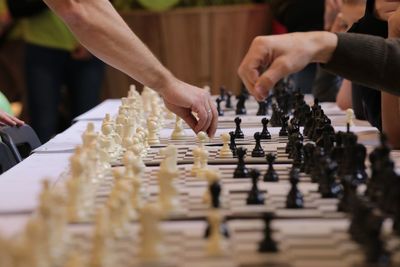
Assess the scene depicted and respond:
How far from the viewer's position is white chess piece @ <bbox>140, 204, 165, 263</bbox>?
1355 millimetres

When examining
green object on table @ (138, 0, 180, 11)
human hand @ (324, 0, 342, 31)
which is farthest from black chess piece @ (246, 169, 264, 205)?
green object on table @ (138, 0, 180, 11)

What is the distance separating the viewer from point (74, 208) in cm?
164

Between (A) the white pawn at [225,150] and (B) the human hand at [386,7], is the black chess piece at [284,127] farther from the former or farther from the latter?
(B) the human hand at [386,7]

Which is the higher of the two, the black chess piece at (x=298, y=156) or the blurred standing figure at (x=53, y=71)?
the blurred standing figure at (x=53, y=71)

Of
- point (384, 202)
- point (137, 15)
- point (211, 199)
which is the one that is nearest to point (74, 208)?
point (211, 199)

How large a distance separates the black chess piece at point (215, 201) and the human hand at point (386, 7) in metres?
1.47

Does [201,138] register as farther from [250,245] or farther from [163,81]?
[250,245]

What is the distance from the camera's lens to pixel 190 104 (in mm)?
2621

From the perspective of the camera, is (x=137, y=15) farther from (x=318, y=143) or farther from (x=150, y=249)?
(x=150, y=249)

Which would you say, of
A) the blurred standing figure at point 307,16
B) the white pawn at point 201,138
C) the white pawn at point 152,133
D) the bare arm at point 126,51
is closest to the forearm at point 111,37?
the bare arm at point 126,51

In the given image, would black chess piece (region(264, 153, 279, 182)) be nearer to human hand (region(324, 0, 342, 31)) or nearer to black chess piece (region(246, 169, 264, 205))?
black chess piece (region(246, 169, 264, 205))

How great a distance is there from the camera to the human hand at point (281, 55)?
1.81 metres

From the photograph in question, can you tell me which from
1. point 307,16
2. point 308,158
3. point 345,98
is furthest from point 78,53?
point 308,158

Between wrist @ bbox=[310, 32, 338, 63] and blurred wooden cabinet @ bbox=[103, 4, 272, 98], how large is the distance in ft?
14.5
